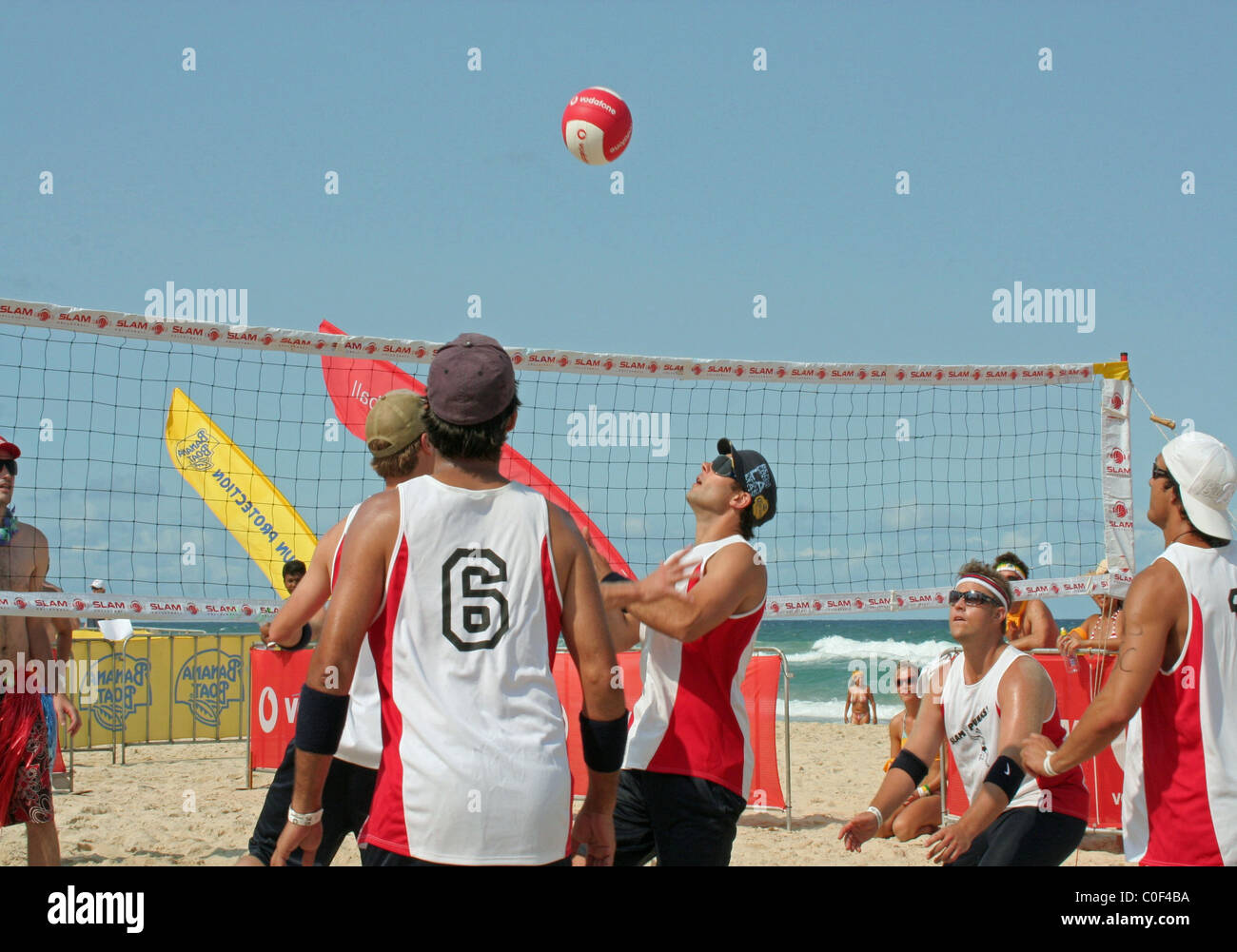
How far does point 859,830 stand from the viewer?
339 cm

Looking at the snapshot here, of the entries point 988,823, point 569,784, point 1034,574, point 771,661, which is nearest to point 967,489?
point 1034,574

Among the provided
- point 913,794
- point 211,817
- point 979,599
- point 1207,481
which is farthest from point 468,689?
point 211,817

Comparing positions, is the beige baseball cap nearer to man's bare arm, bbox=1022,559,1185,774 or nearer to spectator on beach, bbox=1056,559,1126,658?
man's bare arm, bbox=1022,559,1185,774

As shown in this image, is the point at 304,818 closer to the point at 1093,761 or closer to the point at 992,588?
the point at 992,588

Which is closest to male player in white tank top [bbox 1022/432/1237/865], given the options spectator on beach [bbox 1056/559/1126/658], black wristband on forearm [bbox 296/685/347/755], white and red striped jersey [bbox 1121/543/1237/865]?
white and red striped jersey [bbox 1121/543/1237/865]

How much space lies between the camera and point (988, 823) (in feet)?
11.6

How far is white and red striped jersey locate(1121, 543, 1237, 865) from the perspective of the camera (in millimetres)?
2779

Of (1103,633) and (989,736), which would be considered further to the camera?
(1103,633)

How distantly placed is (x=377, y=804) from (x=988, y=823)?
6.98 ft

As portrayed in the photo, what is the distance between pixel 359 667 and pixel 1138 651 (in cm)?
214

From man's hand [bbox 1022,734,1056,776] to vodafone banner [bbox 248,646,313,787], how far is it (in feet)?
23.5

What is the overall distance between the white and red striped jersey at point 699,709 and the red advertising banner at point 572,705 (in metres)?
3.43

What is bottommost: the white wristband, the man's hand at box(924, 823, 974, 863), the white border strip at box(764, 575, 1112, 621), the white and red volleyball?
the man's hand at box(924, 823, 974, 863)
